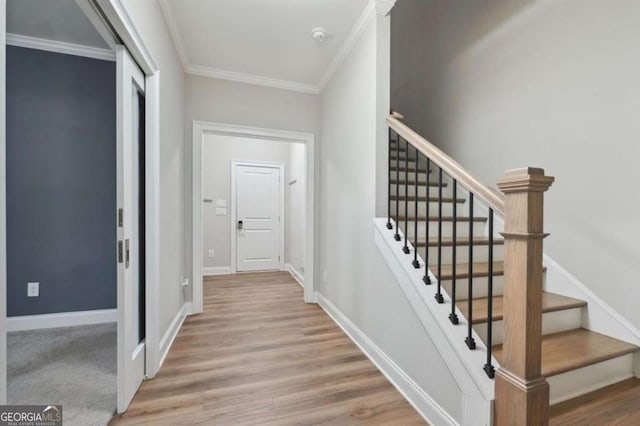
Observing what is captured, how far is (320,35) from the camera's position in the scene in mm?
2408

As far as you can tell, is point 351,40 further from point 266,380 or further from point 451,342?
point 266,380

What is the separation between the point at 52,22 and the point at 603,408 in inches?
174

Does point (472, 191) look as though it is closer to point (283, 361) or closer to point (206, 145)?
point (283, 361)

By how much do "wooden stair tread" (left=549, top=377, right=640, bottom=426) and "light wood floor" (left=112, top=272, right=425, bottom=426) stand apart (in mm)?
654

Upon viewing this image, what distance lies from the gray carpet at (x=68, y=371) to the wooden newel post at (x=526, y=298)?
197cm

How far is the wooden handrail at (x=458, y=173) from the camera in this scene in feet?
3.85

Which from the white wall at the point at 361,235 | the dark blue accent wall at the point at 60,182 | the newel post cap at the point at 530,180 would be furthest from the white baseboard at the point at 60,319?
the newel post cap at the point at 530,180

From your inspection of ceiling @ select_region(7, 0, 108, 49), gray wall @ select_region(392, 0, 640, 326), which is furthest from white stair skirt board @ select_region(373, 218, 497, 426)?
ceiling @ select_region(7, 0, 108, 49)

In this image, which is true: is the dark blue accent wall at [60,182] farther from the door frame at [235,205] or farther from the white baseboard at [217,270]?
the door frame at [235,205]

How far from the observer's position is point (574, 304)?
1676 millimetres

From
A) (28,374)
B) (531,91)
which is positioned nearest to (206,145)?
(28,374)

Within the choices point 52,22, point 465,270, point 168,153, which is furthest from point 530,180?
point 52,22

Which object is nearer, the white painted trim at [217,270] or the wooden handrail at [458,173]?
the wooden handrail at [458,173]

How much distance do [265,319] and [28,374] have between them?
172 centimetres
